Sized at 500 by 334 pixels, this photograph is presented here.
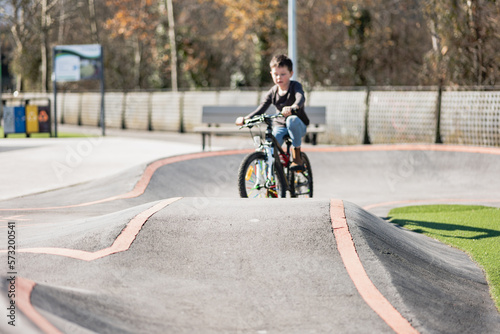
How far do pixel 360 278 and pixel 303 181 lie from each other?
4.25 metres

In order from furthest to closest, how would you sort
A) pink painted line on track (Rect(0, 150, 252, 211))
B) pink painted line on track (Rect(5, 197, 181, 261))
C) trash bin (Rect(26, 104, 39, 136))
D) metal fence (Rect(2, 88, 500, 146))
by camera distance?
trash bin (Rect(26, 104, 39, 136)) < metal fence (Rect(2, 88, 500, 146)) < pink painted line on track (Rect(0, 150, 252, 211)) < pink painted line on track (Rect(5, 197, 181, 261))

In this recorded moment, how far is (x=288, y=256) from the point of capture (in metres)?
6.43

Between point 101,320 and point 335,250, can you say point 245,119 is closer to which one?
point 335,250

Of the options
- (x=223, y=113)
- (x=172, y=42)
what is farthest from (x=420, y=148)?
(x=172, y=42)

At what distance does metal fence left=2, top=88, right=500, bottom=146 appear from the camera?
1781 centimetres

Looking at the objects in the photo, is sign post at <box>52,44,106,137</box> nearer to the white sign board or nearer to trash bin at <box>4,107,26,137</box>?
the white sign board

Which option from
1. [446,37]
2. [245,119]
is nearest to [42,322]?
[245,119]

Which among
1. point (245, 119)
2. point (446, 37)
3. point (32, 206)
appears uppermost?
point (446, 37)

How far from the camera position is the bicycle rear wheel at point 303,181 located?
32.6 feet

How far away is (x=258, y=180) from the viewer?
9.34 m

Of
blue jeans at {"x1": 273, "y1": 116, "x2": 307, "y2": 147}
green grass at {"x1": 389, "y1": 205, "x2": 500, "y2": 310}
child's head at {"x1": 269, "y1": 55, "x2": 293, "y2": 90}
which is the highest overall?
child's head at {"x1": 269, "y1": 55, "x2": 293, "y2": 90}

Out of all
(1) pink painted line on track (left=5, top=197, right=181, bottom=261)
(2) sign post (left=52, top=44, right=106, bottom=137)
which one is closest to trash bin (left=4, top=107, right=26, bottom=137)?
(2) sign post (left=52, top=44, right=106, bottom=137)

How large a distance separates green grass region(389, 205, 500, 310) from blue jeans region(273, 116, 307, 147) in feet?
5.47

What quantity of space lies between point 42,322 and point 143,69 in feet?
166
